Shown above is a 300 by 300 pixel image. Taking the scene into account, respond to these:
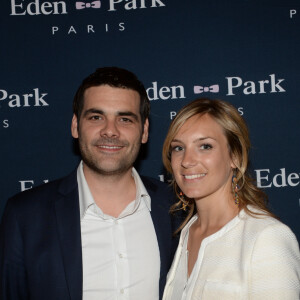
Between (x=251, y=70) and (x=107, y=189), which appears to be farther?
(x=251, y=70)

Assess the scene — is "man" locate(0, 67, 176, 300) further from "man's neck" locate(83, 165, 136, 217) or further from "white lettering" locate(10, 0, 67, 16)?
"white lettering" locate(10, 0, 67, 16)

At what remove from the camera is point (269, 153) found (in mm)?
2838

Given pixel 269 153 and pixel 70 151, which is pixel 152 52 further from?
pixel 269 153

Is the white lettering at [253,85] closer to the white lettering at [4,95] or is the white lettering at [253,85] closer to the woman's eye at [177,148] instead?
the woman's eye at [177,148]

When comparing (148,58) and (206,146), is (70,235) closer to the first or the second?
(206,146)

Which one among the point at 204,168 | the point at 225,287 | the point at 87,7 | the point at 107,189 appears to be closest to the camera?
the point at 225,287

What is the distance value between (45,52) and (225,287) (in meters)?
2.16

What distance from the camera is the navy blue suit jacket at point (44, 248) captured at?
1893 millimetres

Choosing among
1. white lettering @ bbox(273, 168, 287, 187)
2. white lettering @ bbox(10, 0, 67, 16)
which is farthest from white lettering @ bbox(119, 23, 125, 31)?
white lettering @ bbox(273, 168, 287, 187)

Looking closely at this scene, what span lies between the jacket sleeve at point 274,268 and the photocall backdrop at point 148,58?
142cm

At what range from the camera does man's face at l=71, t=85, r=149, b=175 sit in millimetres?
2123

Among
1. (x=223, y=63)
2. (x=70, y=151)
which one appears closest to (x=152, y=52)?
(x=223, y=63)

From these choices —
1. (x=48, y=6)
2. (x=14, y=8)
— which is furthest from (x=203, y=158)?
(x=14, y=8)

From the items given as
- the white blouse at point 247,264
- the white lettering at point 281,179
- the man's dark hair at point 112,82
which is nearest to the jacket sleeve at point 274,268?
the white blouse at point 247,264
